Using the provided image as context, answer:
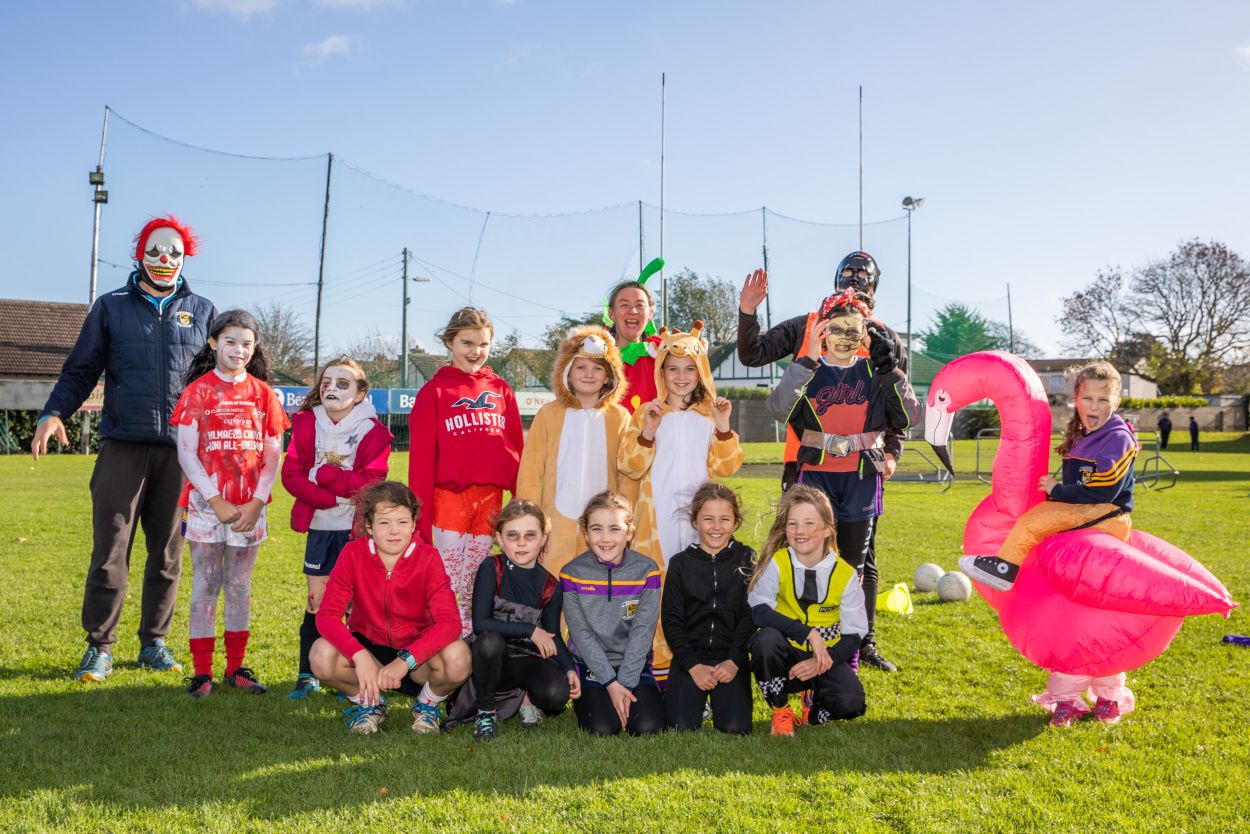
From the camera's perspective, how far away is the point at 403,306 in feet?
86.6

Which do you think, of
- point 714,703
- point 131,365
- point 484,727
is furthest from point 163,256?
point 714,703

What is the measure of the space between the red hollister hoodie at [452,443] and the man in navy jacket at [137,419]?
1458 millimetres

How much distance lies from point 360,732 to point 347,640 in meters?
0.38


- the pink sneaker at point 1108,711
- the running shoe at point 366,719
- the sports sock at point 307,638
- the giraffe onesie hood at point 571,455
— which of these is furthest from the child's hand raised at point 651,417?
the pink sneaker at point 1108,711

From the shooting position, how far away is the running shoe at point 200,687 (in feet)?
14.0

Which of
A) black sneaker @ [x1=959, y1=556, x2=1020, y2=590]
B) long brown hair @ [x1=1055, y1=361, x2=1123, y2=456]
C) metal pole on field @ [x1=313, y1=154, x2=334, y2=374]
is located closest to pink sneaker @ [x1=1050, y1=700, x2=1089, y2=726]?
black sneaker @ [x1=959, y1=556, x2=1020, y2=590]

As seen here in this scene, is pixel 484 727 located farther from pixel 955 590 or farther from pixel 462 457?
pixel 955 590

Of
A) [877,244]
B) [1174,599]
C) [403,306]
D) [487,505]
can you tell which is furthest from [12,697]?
[877,244]

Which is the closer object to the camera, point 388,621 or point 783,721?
point 783,721

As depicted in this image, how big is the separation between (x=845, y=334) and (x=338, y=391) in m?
2.47

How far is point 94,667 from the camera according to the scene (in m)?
4.55

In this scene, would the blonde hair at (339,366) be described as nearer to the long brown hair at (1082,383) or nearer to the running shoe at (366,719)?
the running shoe at (366,719)

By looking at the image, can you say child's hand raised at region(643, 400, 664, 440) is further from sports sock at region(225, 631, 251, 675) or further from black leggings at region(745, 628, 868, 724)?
sports sock at region(225, 631, 251, 675)

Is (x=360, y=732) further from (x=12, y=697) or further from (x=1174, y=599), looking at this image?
(x=1174, y=599)
